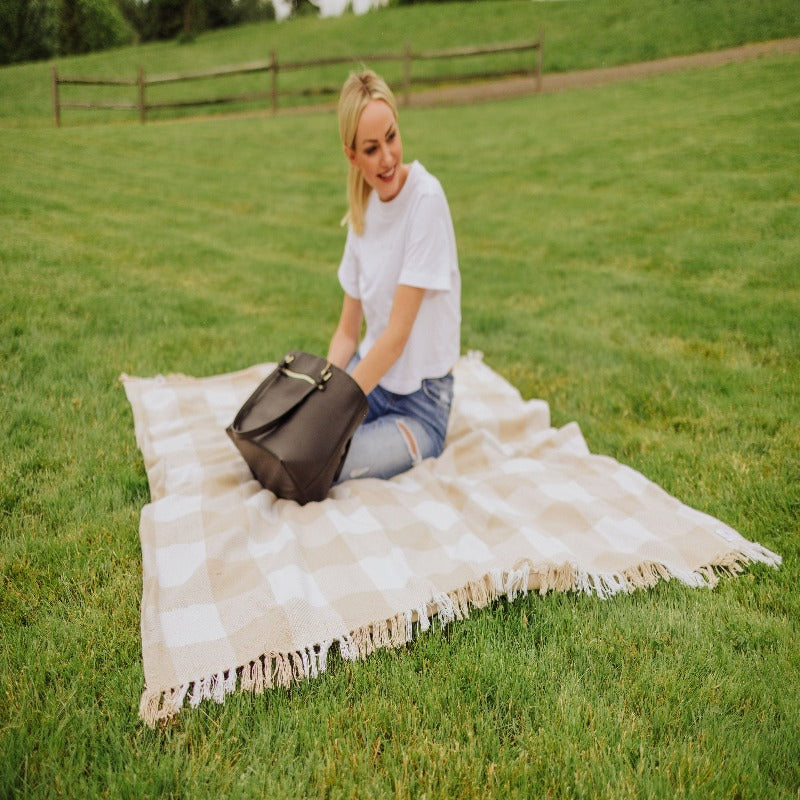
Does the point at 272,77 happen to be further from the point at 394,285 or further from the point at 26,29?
the point at 26,29

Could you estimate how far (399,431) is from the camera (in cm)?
297

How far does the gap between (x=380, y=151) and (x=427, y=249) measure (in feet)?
1.63

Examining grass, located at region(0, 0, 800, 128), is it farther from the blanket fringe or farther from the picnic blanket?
the blanket fringe

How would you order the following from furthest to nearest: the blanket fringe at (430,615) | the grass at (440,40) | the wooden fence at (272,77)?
the grass at (440,40)
the wooden fence at (272,77)
the blanket fringe at (430,615)

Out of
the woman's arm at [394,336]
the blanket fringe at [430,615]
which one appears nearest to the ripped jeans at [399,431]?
the woman's arm at [394,336]

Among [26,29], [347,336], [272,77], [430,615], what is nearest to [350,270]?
[347,336]

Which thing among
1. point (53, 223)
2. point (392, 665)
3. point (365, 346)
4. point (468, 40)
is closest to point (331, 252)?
point (53, 223)

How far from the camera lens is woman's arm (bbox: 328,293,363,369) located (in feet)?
10.9

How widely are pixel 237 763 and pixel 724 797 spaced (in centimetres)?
124

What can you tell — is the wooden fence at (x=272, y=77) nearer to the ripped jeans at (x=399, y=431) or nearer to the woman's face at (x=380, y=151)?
the woman's face at (x=380, y=151)

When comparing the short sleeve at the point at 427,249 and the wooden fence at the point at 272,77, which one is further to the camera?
the wooden fence at the point at 272,77

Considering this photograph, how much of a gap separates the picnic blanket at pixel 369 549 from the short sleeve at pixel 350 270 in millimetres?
1017

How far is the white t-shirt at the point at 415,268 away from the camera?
8.92 ft

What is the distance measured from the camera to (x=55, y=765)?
151 centimetres
